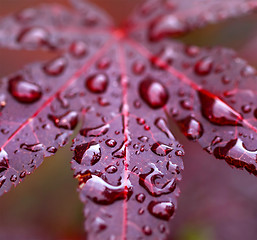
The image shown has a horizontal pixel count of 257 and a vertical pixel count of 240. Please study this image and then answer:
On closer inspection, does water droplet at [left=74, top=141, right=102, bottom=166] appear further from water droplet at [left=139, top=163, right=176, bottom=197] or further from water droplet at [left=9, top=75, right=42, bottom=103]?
water droplet at [left=9, top=75, right=42, bottom=103]

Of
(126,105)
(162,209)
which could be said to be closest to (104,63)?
(126,105)

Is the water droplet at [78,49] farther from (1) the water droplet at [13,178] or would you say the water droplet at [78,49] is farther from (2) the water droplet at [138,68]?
(1) the water droplet at [13,178]

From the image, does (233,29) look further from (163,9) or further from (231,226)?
(231,226)

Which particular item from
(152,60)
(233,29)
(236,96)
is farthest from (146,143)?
(233,29)

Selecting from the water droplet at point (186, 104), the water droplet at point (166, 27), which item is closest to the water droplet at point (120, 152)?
the water droplet at point (186, 104)

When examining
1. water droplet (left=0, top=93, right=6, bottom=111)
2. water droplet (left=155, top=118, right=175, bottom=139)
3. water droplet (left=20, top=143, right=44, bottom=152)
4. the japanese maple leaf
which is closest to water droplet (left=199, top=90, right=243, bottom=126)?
the japanese maple leaf

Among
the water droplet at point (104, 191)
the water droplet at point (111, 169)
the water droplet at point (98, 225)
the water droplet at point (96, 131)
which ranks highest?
the water droplet at point (96, 131)
